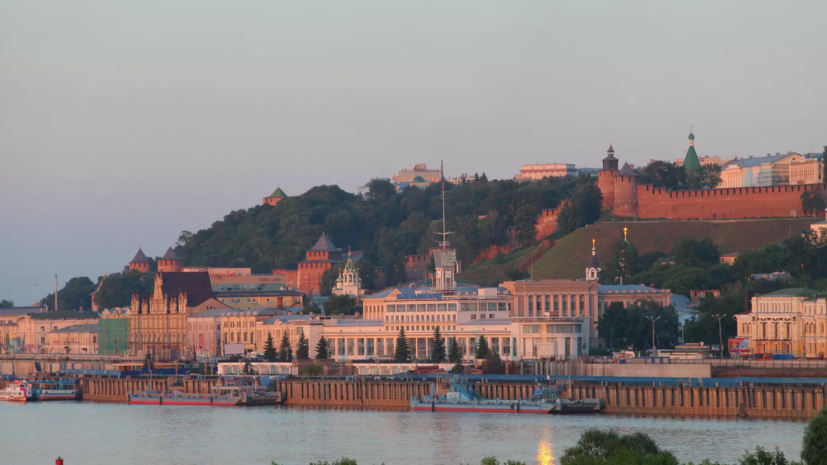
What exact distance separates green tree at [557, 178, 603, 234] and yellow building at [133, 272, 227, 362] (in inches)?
1430

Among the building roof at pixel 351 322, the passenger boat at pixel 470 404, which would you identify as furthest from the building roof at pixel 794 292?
the building roof at pixel 351 322

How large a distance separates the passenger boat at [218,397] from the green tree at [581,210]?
191ft

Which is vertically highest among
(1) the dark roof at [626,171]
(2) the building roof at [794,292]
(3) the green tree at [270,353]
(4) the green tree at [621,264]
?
(1) the dark roof at [626,171]

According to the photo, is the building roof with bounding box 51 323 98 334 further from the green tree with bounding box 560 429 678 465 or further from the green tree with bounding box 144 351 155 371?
the green tree with bounding box 560 429 678 465

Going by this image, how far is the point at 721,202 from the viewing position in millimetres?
168125

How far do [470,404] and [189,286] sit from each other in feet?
249

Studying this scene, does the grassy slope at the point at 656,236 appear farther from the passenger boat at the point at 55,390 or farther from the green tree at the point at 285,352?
the passenger boat at the point at 55,390

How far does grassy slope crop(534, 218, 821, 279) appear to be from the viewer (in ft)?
522

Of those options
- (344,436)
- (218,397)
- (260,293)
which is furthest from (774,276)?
(260,293)

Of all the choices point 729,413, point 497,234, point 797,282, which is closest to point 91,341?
point 497,234

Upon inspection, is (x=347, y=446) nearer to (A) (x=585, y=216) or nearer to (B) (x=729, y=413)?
(B) (x=729, y=413)

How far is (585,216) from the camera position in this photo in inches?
6816

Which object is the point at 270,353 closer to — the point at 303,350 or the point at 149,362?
the point at 303,350

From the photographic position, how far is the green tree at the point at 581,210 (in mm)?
172625
